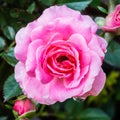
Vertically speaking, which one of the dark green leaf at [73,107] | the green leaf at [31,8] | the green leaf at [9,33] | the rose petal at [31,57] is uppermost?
the rose petal at [31,57]

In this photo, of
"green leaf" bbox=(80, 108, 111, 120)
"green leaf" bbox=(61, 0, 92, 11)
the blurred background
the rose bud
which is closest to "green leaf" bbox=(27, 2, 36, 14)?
the blurred background

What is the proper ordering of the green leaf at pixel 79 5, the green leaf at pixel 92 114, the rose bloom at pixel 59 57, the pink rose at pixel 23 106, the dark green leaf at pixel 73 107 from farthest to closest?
the dark green leaf at pixel 73 107 → the green leaf at pixel 92 114 → the green leaf at pixel 79 5 → the pink rose at pixel 23 106 → the rose bloom at pixel 59 57

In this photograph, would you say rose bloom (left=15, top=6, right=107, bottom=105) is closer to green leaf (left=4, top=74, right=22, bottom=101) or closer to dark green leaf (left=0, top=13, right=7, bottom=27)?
green leaf (left=4, top=74, right=22, bottom=101)

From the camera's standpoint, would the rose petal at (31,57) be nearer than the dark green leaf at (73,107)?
Yes

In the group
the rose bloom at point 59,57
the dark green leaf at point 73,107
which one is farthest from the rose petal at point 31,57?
the dark green leaf at point 73,107

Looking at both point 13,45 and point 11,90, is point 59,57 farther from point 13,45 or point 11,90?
point 13,45

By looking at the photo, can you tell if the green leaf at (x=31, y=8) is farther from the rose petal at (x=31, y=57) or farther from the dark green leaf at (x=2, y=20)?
the rose petal at (x=31, y=57)

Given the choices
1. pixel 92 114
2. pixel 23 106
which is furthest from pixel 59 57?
pixel 92 114

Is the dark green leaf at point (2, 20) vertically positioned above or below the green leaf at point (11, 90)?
above

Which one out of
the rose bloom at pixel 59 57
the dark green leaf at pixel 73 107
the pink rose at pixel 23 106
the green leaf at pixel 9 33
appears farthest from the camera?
the dark green leaf at pixel 73 107

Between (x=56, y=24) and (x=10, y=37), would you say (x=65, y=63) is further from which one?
(x=10, y=37)
